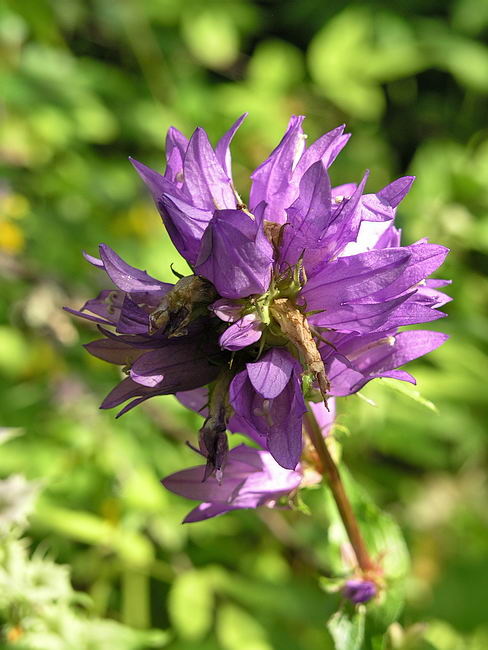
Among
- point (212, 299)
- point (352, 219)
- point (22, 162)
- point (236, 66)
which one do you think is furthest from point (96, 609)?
point (236, 66)

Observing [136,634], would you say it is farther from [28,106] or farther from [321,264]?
[28,106]

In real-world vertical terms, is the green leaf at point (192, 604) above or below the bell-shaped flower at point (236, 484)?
below

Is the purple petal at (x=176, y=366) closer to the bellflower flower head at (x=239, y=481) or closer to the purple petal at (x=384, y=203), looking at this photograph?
the bellflower flower head at (x=239, y=481)

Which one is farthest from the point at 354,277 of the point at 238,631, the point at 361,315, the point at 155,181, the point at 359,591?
the point at 238,631

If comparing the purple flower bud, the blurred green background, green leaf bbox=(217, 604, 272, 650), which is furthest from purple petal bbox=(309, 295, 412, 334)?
green leaf bbox=(217, 604, 272, 650)

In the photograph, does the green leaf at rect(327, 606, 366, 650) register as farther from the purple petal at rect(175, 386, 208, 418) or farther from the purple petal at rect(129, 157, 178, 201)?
the purple petal at rect(129, 157, 178, 201)

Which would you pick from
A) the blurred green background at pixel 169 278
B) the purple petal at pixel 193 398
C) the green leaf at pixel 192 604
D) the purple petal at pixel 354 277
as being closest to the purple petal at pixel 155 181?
the purple petal at pixel 354 277

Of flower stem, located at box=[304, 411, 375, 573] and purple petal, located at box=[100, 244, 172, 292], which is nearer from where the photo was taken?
purple petal, located at box=[100, 244, 172, 292]

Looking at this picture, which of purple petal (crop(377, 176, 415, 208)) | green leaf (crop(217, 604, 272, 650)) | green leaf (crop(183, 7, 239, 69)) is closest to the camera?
purple petal (crop(377, 176, 415, 208))
